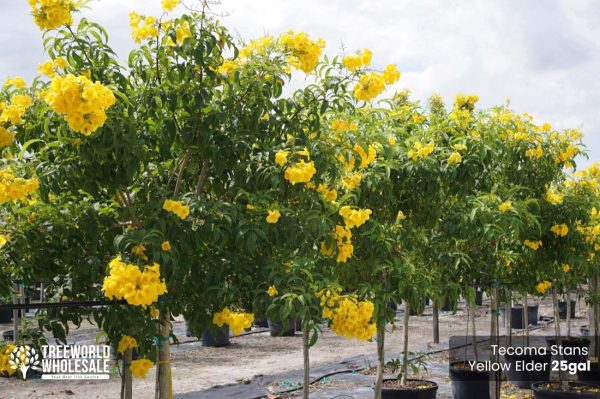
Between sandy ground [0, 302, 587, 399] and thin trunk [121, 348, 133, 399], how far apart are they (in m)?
3.78

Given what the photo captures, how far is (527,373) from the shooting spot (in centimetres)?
704

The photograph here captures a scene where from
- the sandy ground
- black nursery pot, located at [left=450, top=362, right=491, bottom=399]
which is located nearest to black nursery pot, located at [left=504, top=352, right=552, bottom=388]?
black nursery pot, located at [left=450, top=362, right=491, bottom=399]

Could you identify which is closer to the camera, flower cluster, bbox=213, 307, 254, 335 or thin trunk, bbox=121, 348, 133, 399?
flower cluster, bbox=213, 307, 254, 335

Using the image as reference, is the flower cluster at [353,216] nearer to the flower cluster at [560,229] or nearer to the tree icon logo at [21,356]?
the tree icon logo at [21,356]

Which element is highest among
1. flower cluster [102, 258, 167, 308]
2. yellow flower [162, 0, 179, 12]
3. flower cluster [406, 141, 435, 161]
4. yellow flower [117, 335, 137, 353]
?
yellow flower [162, 0, 179, 12]

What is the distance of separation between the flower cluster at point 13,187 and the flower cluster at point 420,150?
7.48 ft

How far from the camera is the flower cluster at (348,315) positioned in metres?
2.89

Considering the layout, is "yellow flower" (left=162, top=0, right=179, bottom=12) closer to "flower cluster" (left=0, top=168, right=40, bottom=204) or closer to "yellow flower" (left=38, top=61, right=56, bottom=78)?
"yellow flower" (left=38, top=61, right=56, bottom=78)

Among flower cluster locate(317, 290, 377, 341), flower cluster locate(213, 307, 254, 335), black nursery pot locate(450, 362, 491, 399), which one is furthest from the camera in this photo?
black nursery pot locate(450, 362, 491, 399)

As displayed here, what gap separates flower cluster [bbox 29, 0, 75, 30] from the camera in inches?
96.3

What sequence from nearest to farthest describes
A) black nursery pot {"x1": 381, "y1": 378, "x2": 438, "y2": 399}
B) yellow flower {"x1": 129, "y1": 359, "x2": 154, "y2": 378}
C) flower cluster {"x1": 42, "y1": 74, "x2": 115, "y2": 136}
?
flower cluster {"x1": 42, "y1": 74, "x2": 115, "y2": 136}
yellow flower {"x1": 129, "y1": 359, "x2": 154, "y2": 378}
black nursery pot {"x1": 381, "y1": 378, "x2": 438, "y2": 399}

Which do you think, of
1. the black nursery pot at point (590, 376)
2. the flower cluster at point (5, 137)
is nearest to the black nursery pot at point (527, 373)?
the black nursery pot at point (590, 376)

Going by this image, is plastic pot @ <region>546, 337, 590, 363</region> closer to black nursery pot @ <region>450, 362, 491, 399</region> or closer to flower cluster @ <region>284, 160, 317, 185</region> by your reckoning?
black nursery pot @ <region>450, 362, 491, 399</region>

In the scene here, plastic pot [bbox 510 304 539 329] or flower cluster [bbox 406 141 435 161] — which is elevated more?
flower cluster [bbox 406 141 435 161]
